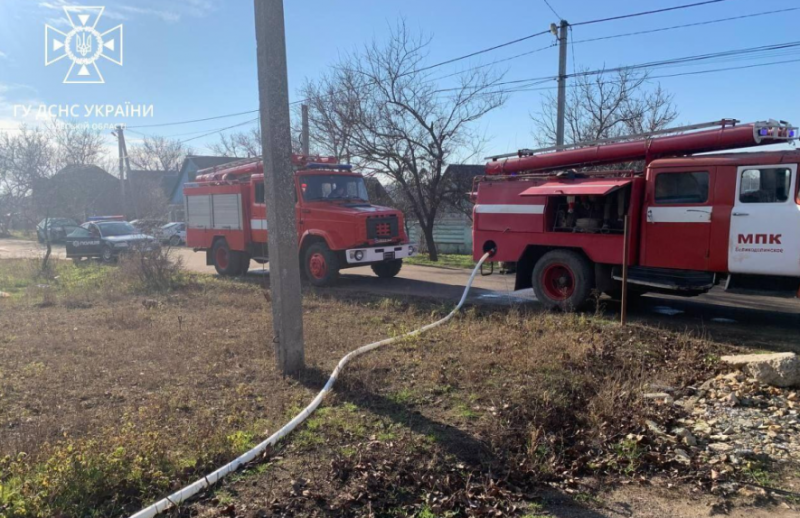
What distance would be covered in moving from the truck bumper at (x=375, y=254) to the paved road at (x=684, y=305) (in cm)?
64

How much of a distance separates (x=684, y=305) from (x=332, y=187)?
784 cm

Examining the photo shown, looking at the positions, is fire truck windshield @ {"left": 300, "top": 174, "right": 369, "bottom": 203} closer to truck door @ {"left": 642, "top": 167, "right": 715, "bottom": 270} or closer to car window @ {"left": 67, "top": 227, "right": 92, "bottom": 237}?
truck door @ {"left": 642, "top": 167, "right": 715, "bottom": 270}

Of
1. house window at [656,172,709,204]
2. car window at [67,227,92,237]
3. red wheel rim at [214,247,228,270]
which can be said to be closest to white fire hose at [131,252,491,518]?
house window at [656,172,709,204]

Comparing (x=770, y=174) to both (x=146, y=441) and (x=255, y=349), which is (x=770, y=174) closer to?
(x=255, y=349)

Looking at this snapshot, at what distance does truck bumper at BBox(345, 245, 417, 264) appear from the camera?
40.2 feet

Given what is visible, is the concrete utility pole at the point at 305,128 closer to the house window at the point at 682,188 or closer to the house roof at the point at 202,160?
the house window at the point at 682,188

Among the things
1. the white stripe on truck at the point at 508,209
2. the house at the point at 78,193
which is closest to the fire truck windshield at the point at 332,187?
the white stripe on truck at the point at 508,209

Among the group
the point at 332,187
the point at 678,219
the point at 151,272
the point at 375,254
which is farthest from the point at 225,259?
the point at 678,219

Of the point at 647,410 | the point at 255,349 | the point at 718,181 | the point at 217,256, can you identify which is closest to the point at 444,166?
the point at 217,256

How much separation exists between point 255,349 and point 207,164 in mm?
46441

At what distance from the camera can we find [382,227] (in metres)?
12.5

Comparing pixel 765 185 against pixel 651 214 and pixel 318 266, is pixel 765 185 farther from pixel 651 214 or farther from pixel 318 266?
pixel 318 266

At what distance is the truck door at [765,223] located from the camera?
736 cm

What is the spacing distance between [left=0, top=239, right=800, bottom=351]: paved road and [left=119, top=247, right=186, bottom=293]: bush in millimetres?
4027
